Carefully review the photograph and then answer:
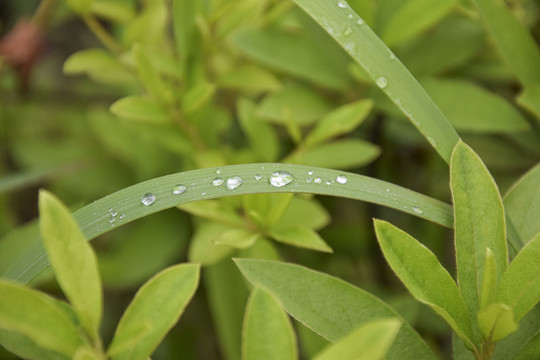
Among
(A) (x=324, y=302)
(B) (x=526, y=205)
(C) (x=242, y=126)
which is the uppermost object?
(C) (x=242, y=126)

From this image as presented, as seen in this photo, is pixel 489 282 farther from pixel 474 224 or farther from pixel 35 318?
pixel 35 318

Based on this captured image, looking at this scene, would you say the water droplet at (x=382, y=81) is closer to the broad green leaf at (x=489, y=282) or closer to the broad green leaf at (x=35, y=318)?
the broad green leaf at (x=489, y=282)

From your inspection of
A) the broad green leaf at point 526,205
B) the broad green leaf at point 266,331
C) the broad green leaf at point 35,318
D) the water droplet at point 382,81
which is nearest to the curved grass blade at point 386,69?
the water droplet at point 382,81

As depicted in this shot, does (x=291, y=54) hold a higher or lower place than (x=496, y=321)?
higher

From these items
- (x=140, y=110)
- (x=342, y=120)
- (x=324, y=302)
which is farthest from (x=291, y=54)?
(x=324, y=302)

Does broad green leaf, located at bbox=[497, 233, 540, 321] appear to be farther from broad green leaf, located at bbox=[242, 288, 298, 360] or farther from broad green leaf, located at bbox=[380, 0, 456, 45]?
broad green leaf, located at bbox=[380, 0, 456, 45]

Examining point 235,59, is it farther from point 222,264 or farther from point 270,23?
point 222,264
